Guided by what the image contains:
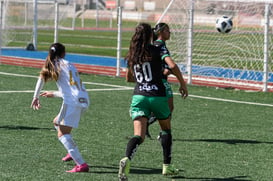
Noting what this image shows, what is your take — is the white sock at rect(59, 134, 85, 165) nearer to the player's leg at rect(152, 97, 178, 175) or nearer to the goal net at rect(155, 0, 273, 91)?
the player's leg at rect(152, 97, 178, 175)

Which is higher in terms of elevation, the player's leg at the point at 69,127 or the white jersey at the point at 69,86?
the white jersey at the point at 69,86

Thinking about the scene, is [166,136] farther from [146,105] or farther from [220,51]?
[220,51]

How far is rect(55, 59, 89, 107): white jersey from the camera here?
29.7 feet

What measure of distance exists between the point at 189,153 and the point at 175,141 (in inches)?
39.3

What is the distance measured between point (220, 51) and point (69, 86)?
561 inches

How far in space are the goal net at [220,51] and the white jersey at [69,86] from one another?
33.8 feet

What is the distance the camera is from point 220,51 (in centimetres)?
2289

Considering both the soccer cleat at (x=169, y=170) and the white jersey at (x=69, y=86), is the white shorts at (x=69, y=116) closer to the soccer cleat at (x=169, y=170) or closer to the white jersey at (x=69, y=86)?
the white jersey at (x=69, y=86)

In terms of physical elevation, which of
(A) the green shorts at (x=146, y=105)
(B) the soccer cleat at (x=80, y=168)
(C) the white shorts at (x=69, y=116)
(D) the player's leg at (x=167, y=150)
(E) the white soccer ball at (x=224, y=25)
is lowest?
(B) the soccer cleat at (x=80, y=168)

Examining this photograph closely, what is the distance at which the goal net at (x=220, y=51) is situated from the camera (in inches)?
776

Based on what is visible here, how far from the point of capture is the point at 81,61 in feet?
89.0

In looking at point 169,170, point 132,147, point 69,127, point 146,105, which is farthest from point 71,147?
point 169,170

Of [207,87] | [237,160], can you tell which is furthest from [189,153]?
[207,87]

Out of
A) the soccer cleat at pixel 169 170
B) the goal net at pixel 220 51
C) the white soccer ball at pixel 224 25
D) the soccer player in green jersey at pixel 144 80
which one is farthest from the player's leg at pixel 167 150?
the white soccer ball at pixel 224 25
